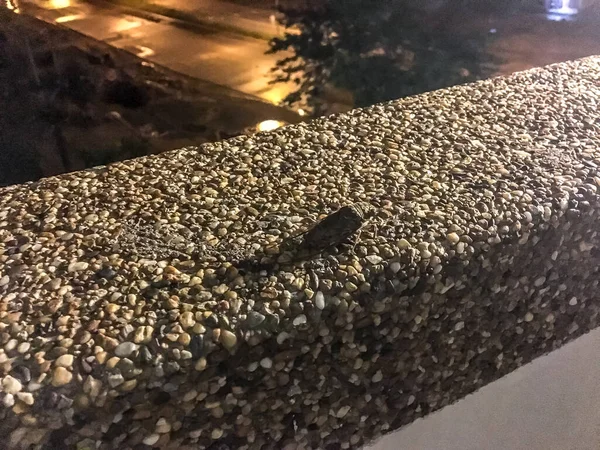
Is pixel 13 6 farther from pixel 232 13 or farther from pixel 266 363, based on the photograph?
pixel 266 363

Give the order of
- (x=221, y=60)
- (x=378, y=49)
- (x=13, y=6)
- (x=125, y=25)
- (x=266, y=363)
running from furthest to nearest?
(x=378, y=49) < (x=221, y=60) < (x=125, y=25) < (x=13, y=6) < (x=266, y=363)

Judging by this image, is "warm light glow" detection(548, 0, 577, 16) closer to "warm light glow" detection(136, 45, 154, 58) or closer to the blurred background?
the blurred background

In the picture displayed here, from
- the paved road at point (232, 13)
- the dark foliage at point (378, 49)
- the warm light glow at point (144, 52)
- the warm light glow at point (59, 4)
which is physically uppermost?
the warm light glow at point (59, 4)

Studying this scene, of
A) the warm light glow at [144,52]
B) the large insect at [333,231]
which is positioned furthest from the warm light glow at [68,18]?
the large insect at [333,231]

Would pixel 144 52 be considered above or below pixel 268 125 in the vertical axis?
above

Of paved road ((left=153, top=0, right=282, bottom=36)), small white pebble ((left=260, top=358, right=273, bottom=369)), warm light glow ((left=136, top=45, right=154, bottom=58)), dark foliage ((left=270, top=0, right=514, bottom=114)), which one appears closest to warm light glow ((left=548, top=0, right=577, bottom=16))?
dark foliage ((left=270, top=0, right=514, bottom=114))

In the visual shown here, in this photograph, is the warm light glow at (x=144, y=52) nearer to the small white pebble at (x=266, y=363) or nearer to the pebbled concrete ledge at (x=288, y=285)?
the pebbled concrete ledge at (x=288, y=285)

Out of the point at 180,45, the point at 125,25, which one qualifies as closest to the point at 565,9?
the point at 180,45
